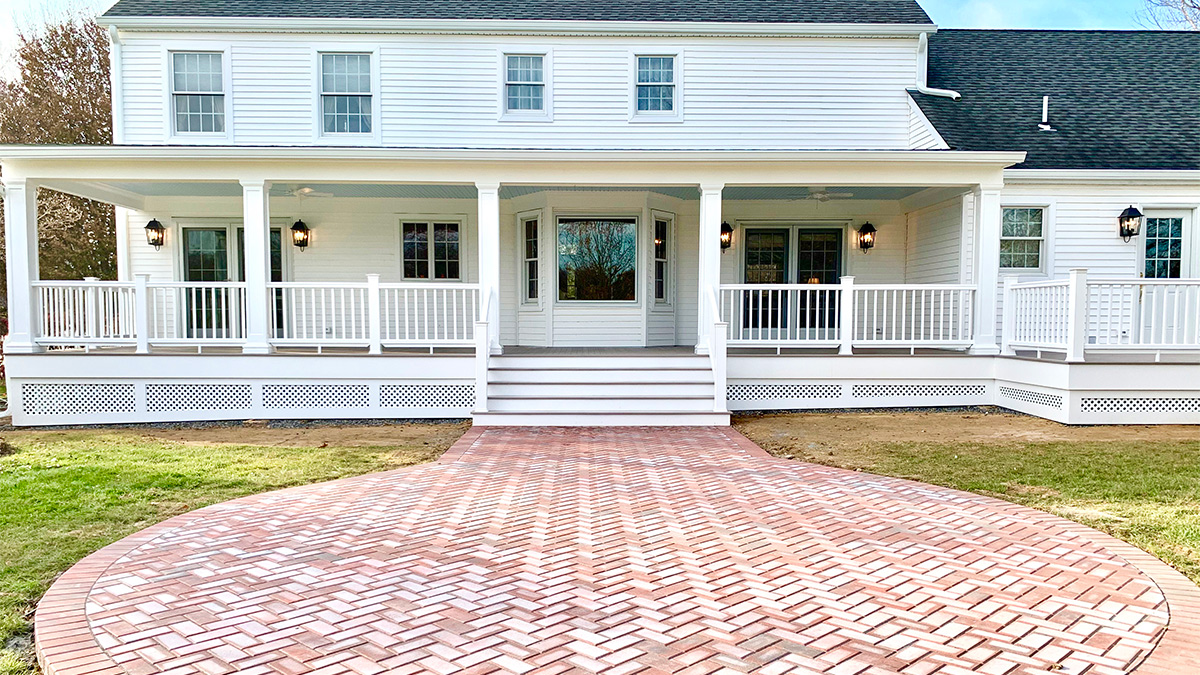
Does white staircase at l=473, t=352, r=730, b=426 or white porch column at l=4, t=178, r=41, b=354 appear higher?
white porch column at l=4, t=178, r=41, b=354

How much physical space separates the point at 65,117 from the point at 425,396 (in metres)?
18.7

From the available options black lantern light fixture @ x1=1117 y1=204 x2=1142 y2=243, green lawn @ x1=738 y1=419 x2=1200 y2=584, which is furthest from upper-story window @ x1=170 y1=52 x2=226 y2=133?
black lantern light fixture @ x1=1117 y1=204 x2=1142 y2=243

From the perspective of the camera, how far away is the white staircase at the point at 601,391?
28.5 feet

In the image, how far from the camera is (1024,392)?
9.48 metres

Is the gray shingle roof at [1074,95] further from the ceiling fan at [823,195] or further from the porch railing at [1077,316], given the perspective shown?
the porch railing at [1077,316]

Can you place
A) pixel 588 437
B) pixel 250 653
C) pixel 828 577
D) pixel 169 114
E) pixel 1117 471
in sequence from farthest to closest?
pixel 169 114
pixel 588 437
pixel 1117 471
pixel 828 577
pixel 250 653

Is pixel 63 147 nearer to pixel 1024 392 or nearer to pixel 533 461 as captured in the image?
pixel 533 461

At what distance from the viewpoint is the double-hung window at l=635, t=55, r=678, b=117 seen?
12.8 m

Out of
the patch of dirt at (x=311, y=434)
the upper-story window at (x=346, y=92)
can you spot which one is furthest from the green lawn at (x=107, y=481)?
the upper-story window at (x=346, y=92)

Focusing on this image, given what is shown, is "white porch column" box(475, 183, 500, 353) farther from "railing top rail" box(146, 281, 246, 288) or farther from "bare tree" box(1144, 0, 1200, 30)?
"bare tree" box(1144, 0, 1200, 30)

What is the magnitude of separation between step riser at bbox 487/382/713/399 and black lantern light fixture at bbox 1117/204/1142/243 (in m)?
7.72

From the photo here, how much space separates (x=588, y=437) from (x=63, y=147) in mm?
7880

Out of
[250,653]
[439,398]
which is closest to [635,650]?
[250,653]

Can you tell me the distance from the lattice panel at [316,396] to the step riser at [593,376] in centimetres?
191
